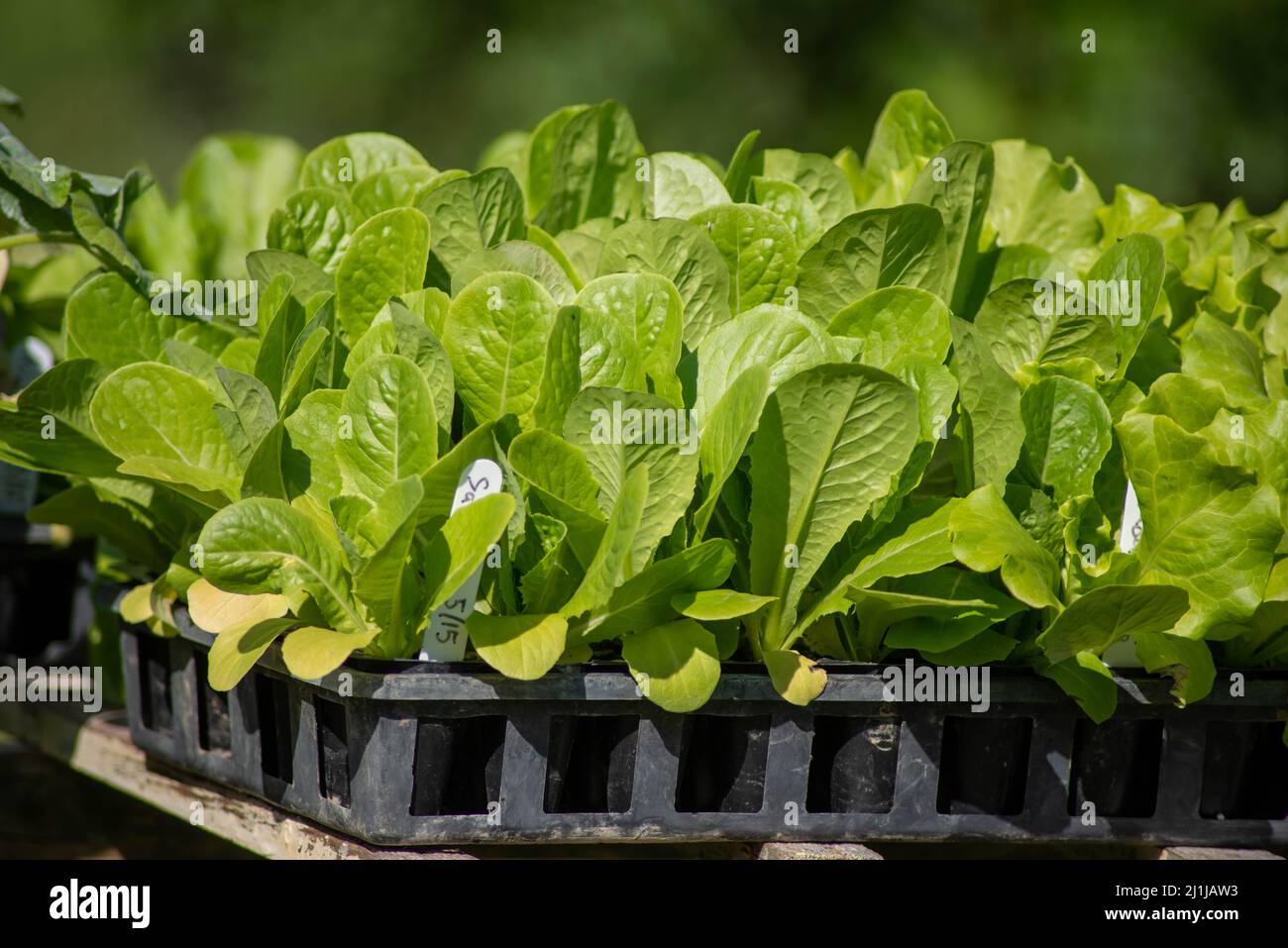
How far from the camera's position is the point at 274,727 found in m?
0.63

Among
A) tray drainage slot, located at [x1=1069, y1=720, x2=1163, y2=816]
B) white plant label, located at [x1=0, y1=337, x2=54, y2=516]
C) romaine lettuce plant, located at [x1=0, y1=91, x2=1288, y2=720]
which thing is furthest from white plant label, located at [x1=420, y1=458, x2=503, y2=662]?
white plant label, located at [x1=0, y1=337, x2=54, y2=516]

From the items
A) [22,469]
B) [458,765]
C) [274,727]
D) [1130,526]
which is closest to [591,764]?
[458,765]

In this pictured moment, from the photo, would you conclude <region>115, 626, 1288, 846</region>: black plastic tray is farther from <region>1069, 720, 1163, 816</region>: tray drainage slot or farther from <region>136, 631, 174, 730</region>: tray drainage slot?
<region>136, 631, 174, 730</region>: tray drainage slot

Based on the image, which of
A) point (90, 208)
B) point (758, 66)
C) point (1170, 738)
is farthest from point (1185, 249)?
point (758, 66)

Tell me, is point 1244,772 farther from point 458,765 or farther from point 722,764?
point 458,765

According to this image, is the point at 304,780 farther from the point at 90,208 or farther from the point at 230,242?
the point at 230,242

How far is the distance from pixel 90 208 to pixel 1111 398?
0.59m

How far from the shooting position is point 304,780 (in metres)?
0.58

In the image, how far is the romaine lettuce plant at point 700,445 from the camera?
532 mm

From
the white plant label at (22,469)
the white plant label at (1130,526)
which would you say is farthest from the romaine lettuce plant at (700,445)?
the white plant label at (22,469)

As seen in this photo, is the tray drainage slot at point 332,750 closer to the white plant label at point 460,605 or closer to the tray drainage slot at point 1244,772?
the white plant label at point 460,605

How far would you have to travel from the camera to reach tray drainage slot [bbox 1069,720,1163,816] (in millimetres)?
604

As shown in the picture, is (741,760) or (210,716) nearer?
(741,760)

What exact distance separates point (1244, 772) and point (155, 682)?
61 cm
